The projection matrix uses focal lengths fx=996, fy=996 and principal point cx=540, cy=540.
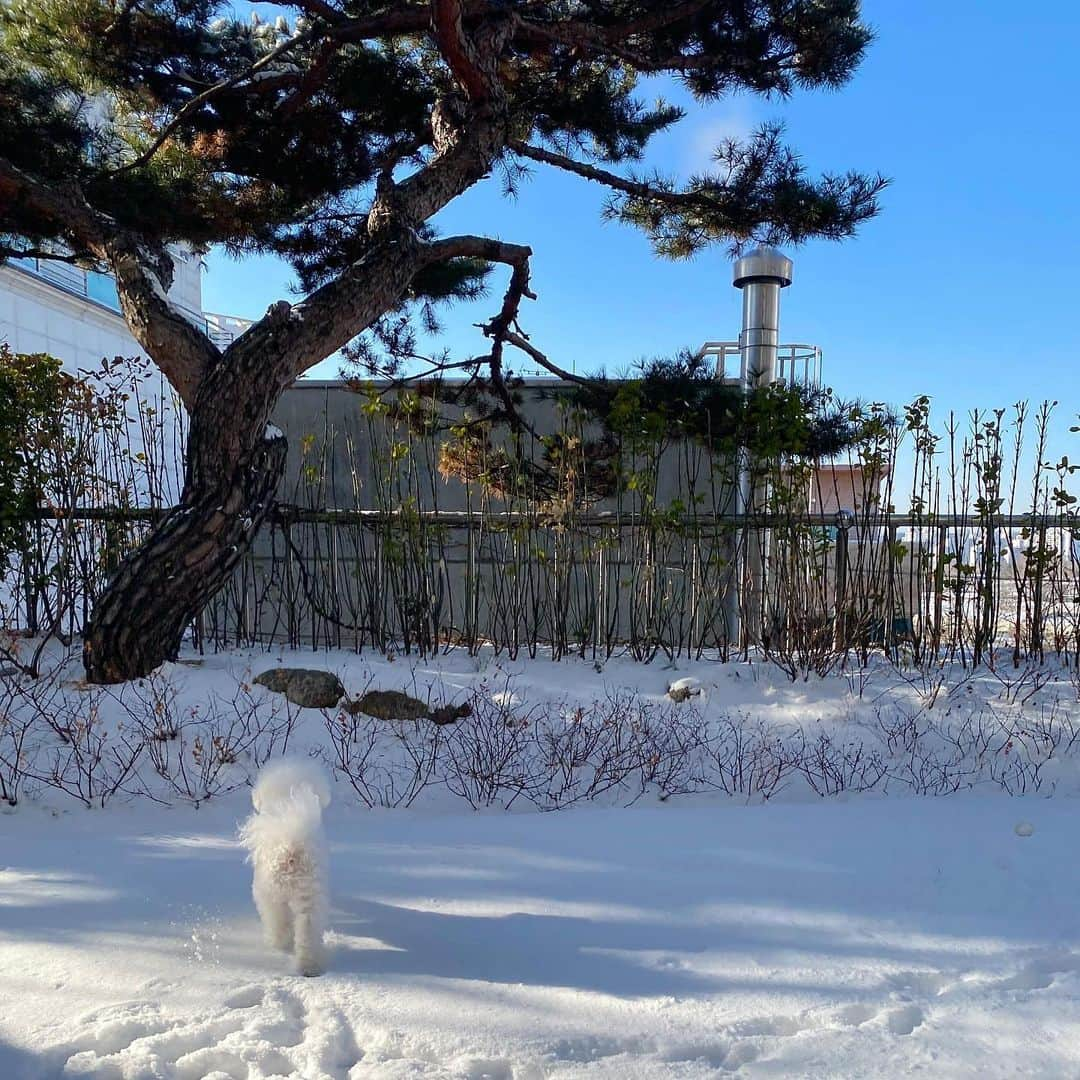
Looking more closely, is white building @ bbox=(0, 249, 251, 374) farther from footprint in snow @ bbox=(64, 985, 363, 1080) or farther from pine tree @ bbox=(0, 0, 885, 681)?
footprint in snow @ bbox=(64, 985, 363, 1080)

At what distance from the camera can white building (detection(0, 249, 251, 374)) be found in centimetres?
1416

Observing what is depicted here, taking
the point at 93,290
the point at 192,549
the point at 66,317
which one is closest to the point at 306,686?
the point at 192,549

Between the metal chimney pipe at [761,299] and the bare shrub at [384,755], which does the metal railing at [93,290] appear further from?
the bare shrub at [384,755]

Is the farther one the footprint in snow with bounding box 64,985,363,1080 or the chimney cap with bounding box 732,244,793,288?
the chimney cap with bounding box 732,244,793,288

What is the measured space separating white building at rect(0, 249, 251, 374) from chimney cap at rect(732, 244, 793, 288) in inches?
319

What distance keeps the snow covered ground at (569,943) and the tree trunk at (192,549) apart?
3.51 feet

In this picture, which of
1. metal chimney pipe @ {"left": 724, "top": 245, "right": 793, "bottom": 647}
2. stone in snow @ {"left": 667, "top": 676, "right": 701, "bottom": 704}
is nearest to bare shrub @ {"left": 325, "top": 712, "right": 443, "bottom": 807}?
stone in snow @ {"left": 667, "top": 676, "right": 701, "bottom": 704}

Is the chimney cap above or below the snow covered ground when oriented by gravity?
above

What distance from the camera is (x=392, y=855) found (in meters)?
3.03

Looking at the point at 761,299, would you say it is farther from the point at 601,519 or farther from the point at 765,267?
the point at 601,519

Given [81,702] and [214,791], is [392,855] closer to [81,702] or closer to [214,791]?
[214,791]

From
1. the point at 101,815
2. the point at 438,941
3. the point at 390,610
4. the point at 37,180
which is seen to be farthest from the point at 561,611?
the point at 37,180

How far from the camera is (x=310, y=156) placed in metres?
5.69

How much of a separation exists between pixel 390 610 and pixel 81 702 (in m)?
1.93
